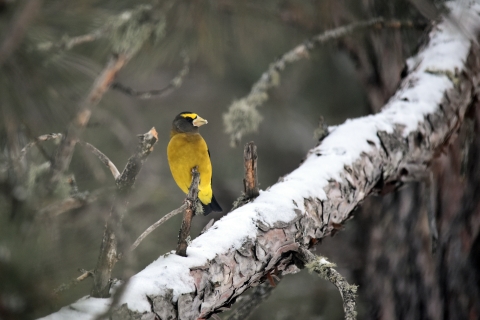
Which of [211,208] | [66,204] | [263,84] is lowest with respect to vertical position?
[66,204]

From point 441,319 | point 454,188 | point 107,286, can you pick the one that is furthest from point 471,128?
point 107,286

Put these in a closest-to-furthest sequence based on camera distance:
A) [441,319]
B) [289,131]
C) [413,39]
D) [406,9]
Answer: [441,319] < [406,9] < [413,39] < [289,131]

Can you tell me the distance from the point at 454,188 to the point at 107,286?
80.4 inches

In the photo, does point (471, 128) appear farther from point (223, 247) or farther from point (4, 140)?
point (4, 140)

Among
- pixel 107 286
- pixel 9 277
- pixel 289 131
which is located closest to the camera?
pixel 9 277

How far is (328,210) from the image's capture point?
5.85 ft

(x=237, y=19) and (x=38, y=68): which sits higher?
(x=237, y=19)

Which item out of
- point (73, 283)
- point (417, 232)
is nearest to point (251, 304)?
point (73, 283)

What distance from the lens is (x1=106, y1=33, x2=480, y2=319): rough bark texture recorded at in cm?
133

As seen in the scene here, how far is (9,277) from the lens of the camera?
2.81ft

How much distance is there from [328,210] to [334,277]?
0.39 meters

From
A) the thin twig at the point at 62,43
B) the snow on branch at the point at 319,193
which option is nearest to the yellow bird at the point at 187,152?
the snow on branch at the point at 319,193

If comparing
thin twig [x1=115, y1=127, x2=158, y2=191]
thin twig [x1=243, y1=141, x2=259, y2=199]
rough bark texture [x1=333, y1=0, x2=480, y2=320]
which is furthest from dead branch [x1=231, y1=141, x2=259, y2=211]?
rough bark texture [x1=333, y1=0, x2=480, y2=320]

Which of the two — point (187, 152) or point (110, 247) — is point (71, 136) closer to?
point (110, 247)
